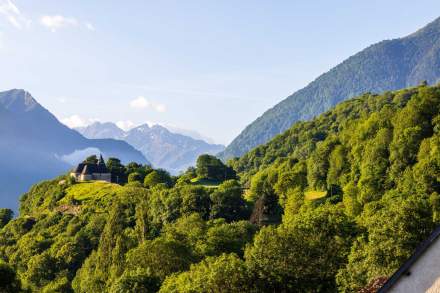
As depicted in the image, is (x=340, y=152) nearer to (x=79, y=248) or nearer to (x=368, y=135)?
(x=368, y=135)

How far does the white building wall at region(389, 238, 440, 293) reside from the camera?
30.5 ft

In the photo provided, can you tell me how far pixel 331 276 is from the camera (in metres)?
35.5

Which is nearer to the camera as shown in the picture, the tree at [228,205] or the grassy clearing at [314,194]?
the tree at [228,205]

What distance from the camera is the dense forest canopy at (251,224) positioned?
3534cm

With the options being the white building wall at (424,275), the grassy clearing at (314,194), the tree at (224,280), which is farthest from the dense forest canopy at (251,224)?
the white building wall at (424,275)

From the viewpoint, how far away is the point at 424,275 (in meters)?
9.36

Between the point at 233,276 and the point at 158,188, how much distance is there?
8648 centimetres

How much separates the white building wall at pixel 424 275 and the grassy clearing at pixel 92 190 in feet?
401

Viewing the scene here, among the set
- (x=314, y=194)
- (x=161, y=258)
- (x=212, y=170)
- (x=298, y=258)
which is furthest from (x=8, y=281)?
(x=212, y=170)

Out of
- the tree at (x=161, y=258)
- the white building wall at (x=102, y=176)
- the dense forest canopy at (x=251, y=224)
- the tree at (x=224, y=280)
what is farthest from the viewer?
the white building wall at (x=102, y=176)

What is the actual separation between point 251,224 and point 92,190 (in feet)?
243

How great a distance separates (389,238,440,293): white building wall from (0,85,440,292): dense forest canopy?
747 inches

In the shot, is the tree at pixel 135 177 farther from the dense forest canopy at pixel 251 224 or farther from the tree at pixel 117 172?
the tree at pixel 117 172

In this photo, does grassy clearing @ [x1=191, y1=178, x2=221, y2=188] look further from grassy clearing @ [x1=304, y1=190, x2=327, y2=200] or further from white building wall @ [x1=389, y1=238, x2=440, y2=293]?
white building wall @ [x1=389, y1=238, x2=440, y2=293]
